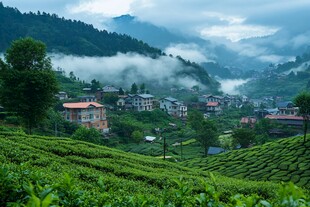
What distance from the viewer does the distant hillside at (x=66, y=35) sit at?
152 metres

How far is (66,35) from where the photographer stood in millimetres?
162500

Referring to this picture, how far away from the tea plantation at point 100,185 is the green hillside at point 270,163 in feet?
32.9

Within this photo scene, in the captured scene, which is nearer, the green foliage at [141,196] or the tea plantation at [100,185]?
the green foliage at [141,196]

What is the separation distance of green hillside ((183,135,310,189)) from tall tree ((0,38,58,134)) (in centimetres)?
1788

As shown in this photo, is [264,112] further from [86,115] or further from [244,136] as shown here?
[86,115]

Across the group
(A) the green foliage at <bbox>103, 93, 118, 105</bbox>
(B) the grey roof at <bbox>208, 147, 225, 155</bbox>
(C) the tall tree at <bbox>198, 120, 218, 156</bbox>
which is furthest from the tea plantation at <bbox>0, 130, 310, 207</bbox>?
(A) the green foliage at <bbox>103, 93, 118, 105</bbox>

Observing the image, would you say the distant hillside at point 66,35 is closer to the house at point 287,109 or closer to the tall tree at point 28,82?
the house at point 287,109

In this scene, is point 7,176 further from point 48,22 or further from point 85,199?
point 48,22

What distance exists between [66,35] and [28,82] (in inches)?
5548

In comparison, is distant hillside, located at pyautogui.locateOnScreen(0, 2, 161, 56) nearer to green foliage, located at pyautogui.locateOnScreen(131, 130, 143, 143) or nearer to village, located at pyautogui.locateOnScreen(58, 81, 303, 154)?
village, located at pyautogui.locateOnScreen(58, 81, 303, 154)

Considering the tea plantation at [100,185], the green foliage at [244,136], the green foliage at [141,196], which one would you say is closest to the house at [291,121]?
the green foliage at [244,136]

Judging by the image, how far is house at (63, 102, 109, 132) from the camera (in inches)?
2507

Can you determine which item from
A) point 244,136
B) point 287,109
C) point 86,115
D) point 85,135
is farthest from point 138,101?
point 85,135

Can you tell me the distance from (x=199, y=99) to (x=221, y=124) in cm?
3364
